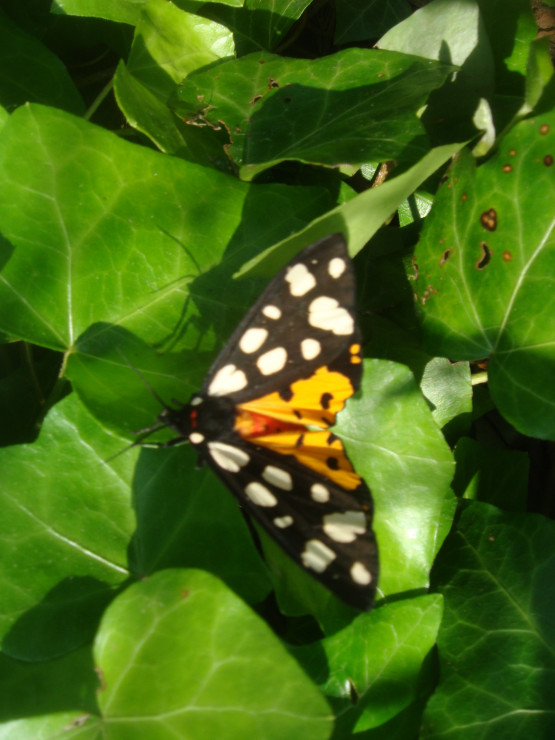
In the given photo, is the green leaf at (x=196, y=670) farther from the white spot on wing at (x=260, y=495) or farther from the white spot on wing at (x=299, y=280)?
the white spot on wing at (x=299, y=280)

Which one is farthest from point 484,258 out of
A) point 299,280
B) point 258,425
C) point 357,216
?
point 258,425

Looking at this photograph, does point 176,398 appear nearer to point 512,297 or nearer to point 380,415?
point 380,415

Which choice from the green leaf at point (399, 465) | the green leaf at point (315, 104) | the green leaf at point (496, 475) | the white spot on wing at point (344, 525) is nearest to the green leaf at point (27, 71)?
the green leaf at point (315, 104)

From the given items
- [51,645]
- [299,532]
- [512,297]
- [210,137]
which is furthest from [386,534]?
[210,137]

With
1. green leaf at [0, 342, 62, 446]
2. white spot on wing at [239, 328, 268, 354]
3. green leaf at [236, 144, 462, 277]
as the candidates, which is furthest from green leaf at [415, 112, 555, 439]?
green leaf at [0, 342, 62, 446]

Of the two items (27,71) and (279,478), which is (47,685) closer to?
(279,478)
